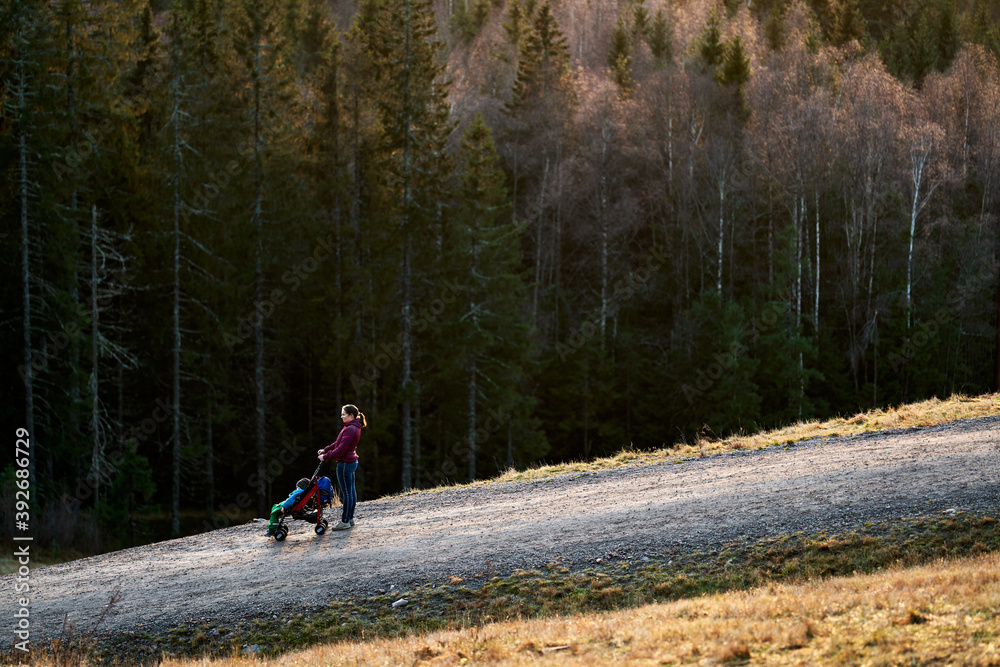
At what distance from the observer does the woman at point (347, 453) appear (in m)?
12.0

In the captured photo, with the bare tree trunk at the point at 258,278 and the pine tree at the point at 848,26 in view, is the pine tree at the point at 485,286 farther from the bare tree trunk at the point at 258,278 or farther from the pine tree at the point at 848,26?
the pine tree at the point at 848,26

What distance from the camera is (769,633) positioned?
22.2 ft

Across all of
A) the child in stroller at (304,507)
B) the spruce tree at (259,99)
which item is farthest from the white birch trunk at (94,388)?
the child in stroller at (304,507)

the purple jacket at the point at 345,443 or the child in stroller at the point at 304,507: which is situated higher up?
the purple jacket at the point at 345,443

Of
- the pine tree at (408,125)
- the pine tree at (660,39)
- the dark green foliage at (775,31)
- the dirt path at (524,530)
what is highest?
the pine tree at (660,39)

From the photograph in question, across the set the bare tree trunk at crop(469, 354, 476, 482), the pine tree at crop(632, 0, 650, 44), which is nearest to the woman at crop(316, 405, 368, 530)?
the bare tree trunk at crop(469, 354, 476, 482)

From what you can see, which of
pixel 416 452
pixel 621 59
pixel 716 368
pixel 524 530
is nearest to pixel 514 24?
pixel 621 59

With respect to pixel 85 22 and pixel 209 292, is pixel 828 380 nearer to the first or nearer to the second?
pixel 209 292

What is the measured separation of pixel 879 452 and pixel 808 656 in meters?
8.34
